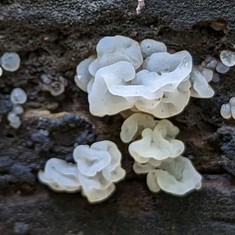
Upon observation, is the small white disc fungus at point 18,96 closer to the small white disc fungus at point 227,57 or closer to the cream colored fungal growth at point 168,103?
the cream colored fungal growth at point 168,103

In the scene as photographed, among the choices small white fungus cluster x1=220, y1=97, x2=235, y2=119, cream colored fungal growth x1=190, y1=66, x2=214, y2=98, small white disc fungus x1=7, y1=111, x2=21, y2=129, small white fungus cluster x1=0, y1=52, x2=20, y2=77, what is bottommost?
small white disc fungus x1=7, y1=111, x2=21, y2=129

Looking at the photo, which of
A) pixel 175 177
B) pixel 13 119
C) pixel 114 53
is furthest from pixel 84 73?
pixel 175 177

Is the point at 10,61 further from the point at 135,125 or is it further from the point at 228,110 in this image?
the point at 228,110

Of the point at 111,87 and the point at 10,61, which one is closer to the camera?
the point at 111,87

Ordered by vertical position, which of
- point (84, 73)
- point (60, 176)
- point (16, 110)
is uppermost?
point (84, 73)

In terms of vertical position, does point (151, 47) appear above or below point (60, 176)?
above

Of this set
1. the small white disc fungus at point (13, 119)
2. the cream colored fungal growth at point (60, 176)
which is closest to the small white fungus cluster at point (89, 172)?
the cream colored fungal growth at point (60, 176)

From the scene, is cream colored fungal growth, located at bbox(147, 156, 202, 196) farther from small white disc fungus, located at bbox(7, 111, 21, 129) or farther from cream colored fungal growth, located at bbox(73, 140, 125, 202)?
small white disc fungus, located at bbox(7, 111, 21, 129)

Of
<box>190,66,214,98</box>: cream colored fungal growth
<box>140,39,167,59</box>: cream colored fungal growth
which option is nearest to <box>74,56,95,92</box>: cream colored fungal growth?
<box>140,39,167,59</box>: cream colored fungal growth

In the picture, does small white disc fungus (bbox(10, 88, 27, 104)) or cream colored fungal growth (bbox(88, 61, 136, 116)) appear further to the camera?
small white disc fungus (bbox(10, 88, 27, 104))
